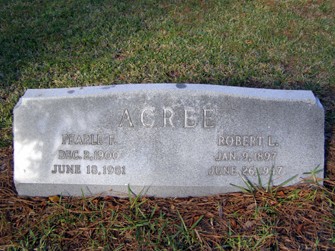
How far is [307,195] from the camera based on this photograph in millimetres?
3484

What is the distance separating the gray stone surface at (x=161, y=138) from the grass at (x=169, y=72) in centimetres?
14

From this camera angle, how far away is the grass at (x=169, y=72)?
322 cm

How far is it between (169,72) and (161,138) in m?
2.00

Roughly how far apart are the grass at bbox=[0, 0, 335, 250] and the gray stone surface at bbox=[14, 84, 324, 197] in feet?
0.46

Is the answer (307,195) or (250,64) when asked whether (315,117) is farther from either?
(250,64)

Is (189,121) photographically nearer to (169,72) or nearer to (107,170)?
(107,170)

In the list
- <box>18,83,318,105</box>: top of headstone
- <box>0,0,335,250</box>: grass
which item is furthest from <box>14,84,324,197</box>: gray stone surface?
<box>0,0,335,250</box>: grass

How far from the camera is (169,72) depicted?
533 cm

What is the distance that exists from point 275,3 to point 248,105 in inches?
175

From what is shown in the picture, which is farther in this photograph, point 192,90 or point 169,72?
point 169,72

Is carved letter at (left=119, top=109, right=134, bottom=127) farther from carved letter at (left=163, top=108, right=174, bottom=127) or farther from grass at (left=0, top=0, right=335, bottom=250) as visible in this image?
grass at (left=0, top=0, right=335, bottom=250)

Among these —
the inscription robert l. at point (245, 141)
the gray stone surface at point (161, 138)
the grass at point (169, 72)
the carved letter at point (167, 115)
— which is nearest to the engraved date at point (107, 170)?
the gray stone surface at point (161, 138)

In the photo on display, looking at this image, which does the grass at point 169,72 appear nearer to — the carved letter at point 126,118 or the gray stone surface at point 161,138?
the gray stone surface at point 161,138

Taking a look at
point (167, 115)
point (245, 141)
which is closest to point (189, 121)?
point (167, 115)
